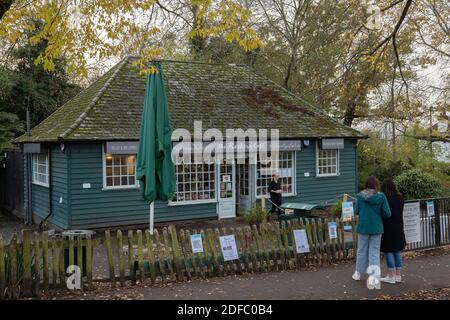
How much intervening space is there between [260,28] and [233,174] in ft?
36.8

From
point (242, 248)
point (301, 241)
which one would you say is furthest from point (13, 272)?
point (301, 241)

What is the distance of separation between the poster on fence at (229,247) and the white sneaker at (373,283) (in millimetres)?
2445

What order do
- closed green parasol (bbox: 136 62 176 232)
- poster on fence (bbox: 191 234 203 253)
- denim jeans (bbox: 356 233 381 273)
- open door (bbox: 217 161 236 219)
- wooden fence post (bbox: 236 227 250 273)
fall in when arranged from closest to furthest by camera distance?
denim jeans (bbox: 356 233 381 273) < poster on fence (bbox: 191 234 203 253) < wooden fence post (bbox: 236 227 250 273) < closed green parasol (bbox: 136 62 176 232) < open door (bbox: 217 161 236 219)

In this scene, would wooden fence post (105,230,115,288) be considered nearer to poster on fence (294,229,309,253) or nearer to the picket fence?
the picket fence

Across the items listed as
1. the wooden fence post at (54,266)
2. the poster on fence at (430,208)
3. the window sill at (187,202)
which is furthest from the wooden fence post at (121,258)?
the window sill at (187,202)

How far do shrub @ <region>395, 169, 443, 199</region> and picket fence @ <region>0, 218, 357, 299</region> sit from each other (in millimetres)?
11833

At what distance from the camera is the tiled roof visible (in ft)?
50.2

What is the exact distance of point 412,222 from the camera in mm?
10898

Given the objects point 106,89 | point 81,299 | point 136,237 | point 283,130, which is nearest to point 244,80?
point 283,130

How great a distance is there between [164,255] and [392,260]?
4146 millimetres

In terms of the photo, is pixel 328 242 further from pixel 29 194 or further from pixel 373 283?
pixel 29 194

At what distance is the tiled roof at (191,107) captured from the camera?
15.3 m

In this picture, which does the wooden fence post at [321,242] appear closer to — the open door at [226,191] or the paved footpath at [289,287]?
the paved footpath at [289,287]

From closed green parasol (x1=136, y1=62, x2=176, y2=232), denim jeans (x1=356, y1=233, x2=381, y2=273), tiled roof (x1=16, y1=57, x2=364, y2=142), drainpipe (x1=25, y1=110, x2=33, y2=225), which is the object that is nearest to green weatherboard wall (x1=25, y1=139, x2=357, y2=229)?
drainpipe (x1=25, y1=110, x2=33, y2=225)
